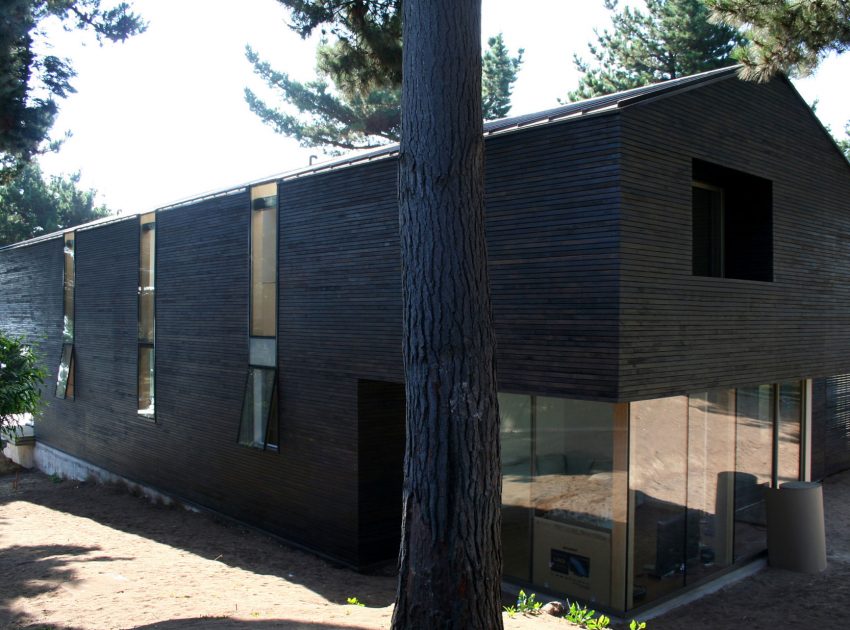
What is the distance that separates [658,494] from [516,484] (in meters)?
1.58

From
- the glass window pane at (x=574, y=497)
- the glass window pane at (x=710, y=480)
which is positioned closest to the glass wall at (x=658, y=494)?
the glass window pane at (x=710, y=480)

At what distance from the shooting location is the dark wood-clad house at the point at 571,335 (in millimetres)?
7492

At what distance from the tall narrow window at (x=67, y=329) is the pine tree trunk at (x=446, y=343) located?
14.9m

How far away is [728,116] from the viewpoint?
28.5 ft

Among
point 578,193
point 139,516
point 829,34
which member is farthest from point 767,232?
point 139,516

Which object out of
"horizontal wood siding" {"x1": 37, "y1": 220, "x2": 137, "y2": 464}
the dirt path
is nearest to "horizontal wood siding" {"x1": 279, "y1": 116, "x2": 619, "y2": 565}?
the dirt path

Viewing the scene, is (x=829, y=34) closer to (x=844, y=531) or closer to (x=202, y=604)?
(x=844, y=531)

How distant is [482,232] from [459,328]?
0.69 m

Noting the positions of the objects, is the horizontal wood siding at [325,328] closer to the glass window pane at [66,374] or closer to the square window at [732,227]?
the glass window pane at [66,374]

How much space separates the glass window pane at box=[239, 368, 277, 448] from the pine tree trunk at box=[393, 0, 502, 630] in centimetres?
676

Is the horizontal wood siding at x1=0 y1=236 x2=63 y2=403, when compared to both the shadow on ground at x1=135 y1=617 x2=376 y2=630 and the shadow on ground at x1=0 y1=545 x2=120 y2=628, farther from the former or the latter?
the shadow on ground at x1=135 y1=617 x2=376 y2=630

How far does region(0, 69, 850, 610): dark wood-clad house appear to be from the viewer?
7.49m

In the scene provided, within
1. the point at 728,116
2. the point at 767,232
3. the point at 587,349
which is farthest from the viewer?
the point at 767,232

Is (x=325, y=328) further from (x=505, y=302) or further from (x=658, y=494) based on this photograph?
(x=658, y=494)
